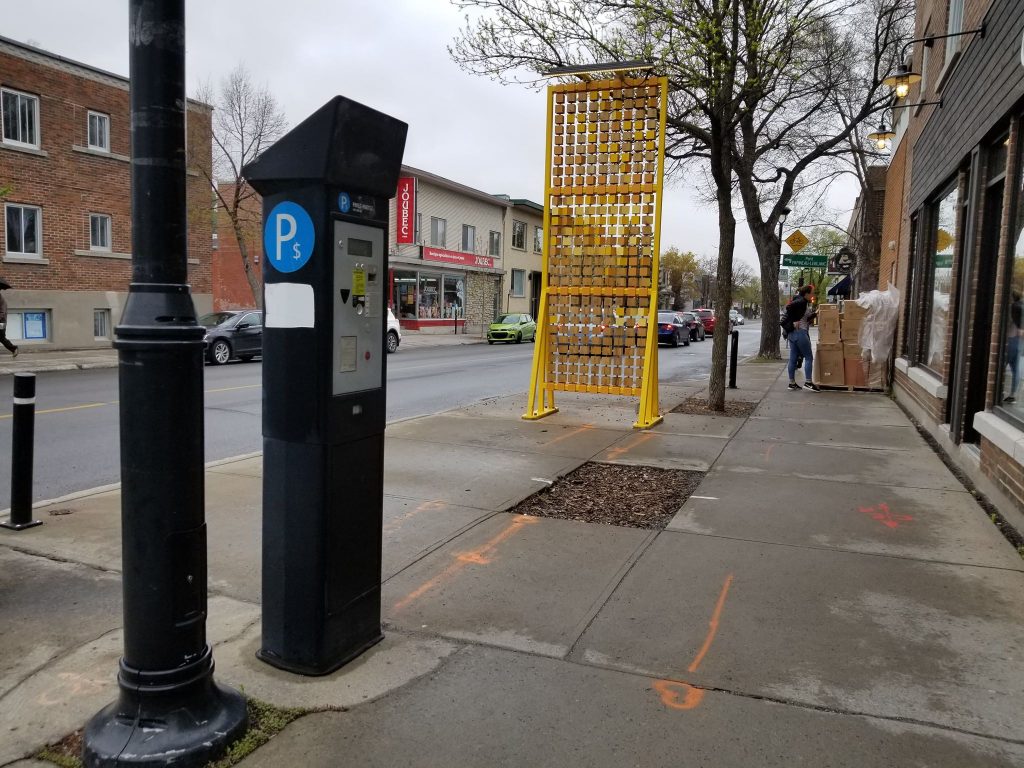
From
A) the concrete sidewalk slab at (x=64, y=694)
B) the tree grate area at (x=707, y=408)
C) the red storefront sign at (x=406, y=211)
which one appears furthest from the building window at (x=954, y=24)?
the red storefront sign at (x=406, y=211)

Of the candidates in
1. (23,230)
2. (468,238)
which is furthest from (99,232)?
(468,238)

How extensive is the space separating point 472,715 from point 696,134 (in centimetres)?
1215

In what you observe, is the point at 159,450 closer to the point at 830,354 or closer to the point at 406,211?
the point at 830,354

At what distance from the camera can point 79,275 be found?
2222cm

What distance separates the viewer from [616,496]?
6.54 meters

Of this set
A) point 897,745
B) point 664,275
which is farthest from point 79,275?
point 664,275

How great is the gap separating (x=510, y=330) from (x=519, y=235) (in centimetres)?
1470

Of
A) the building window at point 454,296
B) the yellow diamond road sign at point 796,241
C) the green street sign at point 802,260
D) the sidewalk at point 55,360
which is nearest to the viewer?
the sidewalk at point 55,360

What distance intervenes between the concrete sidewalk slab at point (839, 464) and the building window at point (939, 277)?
1.68 m

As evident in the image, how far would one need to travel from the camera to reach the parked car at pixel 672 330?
30969 mm

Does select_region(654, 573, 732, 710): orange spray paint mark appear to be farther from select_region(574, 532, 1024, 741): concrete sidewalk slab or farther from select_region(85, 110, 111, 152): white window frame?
select_region(85, 110, 111, 152): white window frame

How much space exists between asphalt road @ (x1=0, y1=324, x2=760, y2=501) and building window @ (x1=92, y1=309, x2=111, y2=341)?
5795mm

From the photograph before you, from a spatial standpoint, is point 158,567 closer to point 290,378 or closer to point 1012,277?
point 290,378

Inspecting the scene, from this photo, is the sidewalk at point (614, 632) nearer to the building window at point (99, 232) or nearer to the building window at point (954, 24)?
the building window at point (954, 24)
